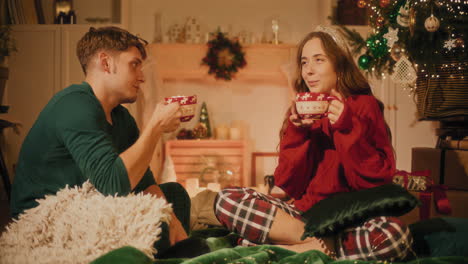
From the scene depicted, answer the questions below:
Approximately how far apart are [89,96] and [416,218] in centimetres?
174

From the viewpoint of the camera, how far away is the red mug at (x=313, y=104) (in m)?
1.39

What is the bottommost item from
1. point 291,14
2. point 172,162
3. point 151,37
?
point 172,162

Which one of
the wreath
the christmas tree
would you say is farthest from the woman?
the wreath

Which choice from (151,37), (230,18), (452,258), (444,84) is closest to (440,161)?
(444,84)

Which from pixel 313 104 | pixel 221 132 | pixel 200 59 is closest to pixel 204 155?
pixel 221 132

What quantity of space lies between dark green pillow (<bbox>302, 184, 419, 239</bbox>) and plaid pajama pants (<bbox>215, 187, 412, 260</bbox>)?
1.6 inches

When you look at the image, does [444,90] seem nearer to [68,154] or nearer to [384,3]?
[384,3]

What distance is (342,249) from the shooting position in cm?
140

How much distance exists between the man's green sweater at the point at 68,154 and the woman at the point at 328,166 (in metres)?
0.53

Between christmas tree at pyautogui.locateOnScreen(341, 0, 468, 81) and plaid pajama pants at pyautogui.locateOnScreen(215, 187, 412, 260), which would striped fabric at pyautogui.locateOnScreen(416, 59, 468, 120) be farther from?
plaid pajama pants at pyautogui.locateOnScreen(215, 187, 412, 260)

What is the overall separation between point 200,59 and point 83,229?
3183 mm

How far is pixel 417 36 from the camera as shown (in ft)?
7.76

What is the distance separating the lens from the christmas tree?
2246mm

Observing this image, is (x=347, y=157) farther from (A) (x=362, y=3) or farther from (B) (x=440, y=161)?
(A) (x=362, y=3)
